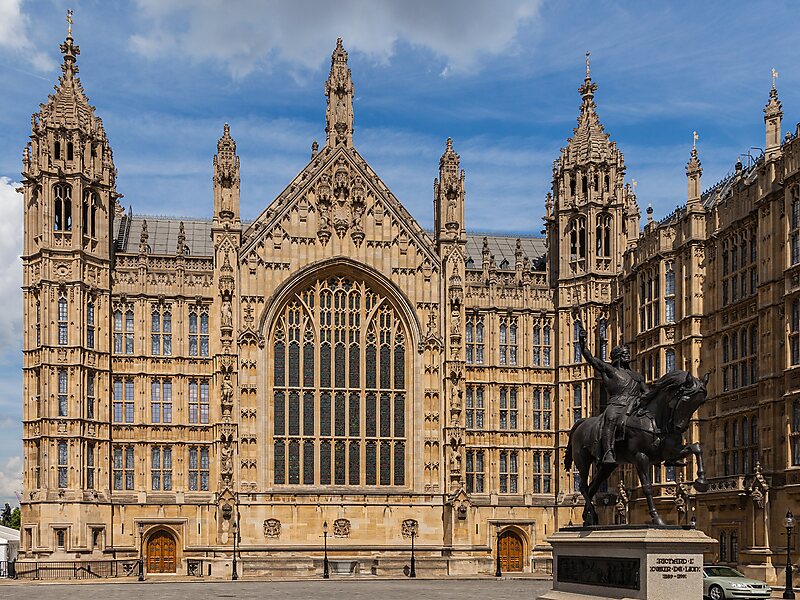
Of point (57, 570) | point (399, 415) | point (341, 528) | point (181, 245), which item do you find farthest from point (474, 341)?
point (57, 570)

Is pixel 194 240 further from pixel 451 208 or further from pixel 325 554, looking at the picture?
pixel 325 554

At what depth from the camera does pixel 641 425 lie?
3050 cm

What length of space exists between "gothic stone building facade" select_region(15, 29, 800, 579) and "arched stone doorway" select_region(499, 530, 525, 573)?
0.58 feet

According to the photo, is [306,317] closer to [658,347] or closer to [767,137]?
[658,347]

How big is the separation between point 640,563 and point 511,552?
167ft

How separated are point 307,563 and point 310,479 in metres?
5.23

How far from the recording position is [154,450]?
246 feet

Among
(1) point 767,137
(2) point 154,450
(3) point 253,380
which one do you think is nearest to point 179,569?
(2) point 154,450

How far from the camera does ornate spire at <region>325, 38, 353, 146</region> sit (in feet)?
260

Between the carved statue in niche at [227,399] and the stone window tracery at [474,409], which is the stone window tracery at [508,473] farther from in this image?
the carved statue in niche at [227,399]

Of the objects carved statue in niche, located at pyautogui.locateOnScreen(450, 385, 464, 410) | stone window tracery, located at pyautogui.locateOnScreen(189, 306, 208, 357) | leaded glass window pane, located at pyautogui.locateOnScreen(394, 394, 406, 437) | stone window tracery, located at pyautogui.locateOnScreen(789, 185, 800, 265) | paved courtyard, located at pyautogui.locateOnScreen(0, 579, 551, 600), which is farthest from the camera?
leaded glass window pane, located at pyautogui.locateOnScreen(394, 394, 406, 437)

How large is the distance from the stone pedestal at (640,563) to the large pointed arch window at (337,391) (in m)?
46.0

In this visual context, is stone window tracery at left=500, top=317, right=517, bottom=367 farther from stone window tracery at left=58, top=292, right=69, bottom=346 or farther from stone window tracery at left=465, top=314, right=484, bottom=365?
stone window tracery at left=58, top=292, right=69, bottom=346

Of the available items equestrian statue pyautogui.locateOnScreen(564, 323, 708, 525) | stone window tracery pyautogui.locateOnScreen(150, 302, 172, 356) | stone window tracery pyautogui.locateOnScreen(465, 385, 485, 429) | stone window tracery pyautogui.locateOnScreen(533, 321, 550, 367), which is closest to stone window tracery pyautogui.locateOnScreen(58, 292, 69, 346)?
stone window tracery pyautogui.locateOnScreen(150, 302, 172, 356)
